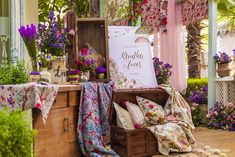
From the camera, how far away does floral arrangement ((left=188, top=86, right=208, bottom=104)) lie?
20.3 feet

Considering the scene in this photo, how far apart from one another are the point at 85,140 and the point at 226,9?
15.8 ft

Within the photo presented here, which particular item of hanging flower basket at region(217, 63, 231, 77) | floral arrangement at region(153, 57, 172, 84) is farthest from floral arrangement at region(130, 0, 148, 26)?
hanging flower basket at region(217, 63, 231, 77)

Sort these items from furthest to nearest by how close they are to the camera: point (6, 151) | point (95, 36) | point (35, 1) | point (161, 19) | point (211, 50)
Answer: point (161, 19), point (211, 50), point (35, 1), point (95, 36), point (6, 151)

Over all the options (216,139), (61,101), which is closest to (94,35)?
(61,101)

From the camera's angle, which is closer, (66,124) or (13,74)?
(13,74)

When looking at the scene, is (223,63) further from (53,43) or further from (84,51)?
(53,43)

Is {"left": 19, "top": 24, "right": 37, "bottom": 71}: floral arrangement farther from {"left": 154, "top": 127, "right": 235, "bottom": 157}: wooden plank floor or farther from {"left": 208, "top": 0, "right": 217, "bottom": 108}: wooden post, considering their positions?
{"left": 208, "top": 0, "right": 217, "bottom": 108}: wooden post

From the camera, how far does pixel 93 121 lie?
118 inches

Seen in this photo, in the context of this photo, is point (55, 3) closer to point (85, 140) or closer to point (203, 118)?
point (203, 118)

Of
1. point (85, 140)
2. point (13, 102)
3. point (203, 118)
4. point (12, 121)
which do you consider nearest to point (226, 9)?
point (203, 118)

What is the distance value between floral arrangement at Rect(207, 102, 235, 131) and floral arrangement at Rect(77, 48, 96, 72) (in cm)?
289

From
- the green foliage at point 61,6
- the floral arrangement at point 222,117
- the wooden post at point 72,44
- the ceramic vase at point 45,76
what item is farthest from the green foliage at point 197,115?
the ceramic vase at point 45,76

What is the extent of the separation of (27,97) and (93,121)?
0.66m

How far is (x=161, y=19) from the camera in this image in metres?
6.45
